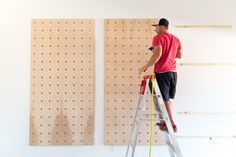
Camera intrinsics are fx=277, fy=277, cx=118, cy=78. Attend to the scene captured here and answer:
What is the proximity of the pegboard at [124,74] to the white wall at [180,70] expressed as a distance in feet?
0.30

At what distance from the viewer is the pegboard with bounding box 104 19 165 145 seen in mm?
3484

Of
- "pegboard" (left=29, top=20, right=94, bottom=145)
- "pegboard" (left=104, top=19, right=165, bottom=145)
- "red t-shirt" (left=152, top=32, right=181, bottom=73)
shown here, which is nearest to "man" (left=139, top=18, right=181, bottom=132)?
"red t-shirt" (left=152, top=32, right=181, bottom=73)

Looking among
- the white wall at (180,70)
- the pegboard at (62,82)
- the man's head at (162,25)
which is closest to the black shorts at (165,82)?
the man's head at (162,25)

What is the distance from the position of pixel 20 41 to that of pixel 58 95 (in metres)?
0.84

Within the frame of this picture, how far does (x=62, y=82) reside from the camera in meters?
3.51

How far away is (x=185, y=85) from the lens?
3537 mm

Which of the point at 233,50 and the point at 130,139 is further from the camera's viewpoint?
the point at 233,50

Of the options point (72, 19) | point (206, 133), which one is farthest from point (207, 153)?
point (72, 19)

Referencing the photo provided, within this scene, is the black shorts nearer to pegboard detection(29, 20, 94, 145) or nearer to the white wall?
the white wall

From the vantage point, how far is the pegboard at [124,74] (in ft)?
11.4

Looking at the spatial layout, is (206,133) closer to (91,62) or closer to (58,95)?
(91,62)

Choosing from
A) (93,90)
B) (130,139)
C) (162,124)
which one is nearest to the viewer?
(162,124)

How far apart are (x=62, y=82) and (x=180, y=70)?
59.4 inches

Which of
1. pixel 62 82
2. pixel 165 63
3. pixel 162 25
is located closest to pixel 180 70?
pixel 165 63
